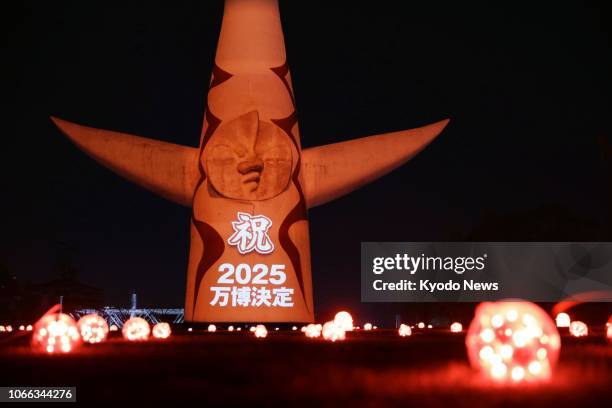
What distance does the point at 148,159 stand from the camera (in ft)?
125

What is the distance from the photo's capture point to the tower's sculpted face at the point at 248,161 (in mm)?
35125

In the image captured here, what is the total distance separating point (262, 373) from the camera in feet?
38.0

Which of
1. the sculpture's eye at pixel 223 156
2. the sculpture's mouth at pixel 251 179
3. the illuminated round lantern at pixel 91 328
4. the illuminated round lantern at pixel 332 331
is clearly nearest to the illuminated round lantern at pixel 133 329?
the illuminated round lantern at pixel 91 328

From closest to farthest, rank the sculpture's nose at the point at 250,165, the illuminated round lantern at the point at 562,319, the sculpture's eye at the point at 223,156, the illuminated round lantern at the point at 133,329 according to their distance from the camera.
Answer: the illuminated round lantern at the point at 133,329, the sculpture's nose at the point at 250,165, the sculpture's eye at the point at 223,156, the illuminated round lantern at the point at 562,319

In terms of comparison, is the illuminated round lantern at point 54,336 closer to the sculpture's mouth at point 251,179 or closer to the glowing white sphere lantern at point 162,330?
the glowing white sphere lantern at point 162,330

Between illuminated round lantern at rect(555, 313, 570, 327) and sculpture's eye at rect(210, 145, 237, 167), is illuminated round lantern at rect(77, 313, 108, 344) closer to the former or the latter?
sculpture's eye at rect(210, 145, 237, 167)

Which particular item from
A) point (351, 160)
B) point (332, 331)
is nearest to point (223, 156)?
point (351, 160)

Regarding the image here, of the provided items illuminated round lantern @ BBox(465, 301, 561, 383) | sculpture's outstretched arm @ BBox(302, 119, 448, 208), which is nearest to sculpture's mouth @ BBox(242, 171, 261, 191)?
sculpture's outstretched arm @ BBox(302, 119, 448, 208)

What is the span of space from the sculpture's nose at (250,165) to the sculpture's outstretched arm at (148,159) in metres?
3.43

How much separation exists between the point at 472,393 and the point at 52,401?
4.17 meters

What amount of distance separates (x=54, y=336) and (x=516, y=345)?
9874mm

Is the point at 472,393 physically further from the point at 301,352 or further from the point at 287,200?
the point at 287,200

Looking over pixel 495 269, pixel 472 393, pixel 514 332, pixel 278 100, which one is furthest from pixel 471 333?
pixel 495 269

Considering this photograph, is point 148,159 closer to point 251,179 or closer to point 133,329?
point 251,179
